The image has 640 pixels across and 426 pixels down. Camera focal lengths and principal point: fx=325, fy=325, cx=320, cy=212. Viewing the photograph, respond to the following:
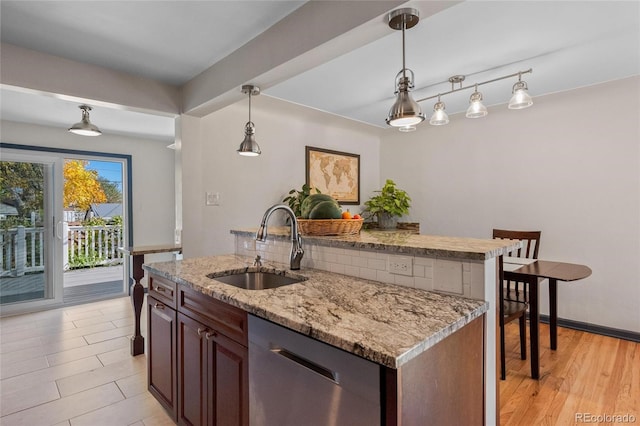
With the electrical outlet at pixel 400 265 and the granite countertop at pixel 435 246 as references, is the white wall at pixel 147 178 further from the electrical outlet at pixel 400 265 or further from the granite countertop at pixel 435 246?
the electrical outlet at pixel 400 265

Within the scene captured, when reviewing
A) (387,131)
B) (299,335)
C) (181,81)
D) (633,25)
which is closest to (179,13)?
(181,81)

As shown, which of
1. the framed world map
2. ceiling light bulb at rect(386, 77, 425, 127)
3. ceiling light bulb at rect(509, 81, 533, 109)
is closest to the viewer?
ceiling light bulb at rect(386, 77, 425, 127)

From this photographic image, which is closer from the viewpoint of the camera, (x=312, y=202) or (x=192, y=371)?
(x=192, y=371)

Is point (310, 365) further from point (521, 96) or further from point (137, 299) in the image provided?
point (521, 96)

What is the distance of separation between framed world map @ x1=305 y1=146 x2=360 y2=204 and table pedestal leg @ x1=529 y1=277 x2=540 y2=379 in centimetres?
246

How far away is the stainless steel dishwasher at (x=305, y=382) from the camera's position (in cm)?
84

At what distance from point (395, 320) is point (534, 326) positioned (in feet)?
6.02

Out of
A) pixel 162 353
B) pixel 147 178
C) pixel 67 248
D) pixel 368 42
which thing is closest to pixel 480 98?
pixel 368 42

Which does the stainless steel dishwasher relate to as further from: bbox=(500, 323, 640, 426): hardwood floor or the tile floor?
bbox=(500, 323, 640, 426): hardwood floor

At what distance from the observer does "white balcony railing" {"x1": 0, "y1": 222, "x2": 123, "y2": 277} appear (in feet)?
12.7

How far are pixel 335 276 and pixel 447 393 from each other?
0.76 metres

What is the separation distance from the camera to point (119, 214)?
4824mm

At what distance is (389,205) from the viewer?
4.33 metres
